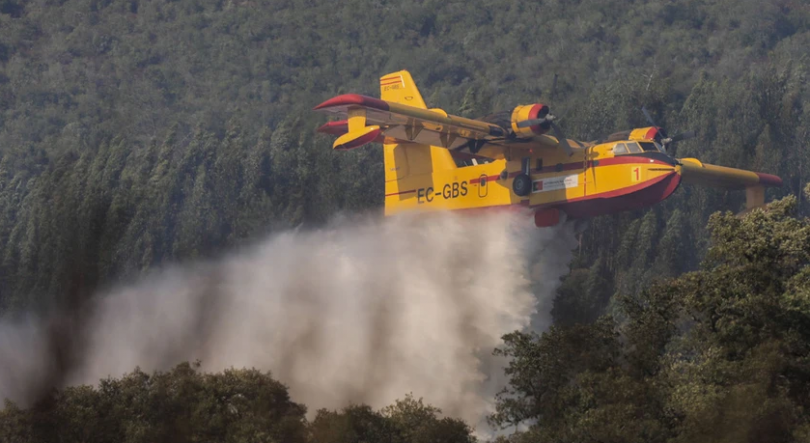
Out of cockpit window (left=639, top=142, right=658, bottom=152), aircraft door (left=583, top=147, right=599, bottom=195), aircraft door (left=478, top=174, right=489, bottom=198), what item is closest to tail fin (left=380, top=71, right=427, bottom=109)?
aircraft door (left=478, top=174, right=489, bottom=198)

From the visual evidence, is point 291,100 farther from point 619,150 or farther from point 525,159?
point 619,150

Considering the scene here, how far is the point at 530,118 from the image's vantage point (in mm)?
36344

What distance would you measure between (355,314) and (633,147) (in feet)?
25.4

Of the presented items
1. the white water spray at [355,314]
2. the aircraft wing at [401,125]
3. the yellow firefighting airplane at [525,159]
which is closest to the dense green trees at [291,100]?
the white water spray at [355,314]

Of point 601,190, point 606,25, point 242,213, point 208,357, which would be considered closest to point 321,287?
point 208,357

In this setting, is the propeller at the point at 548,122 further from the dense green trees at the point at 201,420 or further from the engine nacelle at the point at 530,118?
the dense green trees at the point at 201,420

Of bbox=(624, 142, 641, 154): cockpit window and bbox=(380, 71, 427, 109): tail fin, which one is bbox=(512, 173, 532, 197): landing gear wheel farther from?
bbox=(380, 71, 427, 109): tail fin

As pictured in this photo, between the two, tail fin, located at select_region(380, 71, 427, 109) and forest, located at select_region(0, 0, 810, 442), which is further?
tail fin, located at select_region(380, 71, 427, 109)

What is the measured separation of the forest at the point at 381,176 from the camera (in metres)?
26.5

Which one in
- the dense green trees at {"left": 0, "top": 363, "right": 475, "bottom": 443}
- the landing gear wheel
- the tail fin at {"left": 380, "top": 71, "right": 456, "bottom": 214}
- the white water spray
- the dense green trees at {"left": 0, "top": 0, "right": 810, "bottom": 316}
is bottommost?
the dense green trees at {"left": 0, "top": 363, "right": 475, "bottom": 443}

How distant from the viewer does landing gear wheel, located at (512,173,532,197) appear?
37125mm

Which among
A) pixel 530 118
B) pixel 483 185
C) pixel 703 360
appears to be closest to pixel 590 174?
pixel 530 118

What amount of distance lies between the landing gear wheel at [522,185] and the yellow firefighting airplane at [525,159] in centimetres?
2

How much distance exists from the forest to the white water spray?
1.40 m
